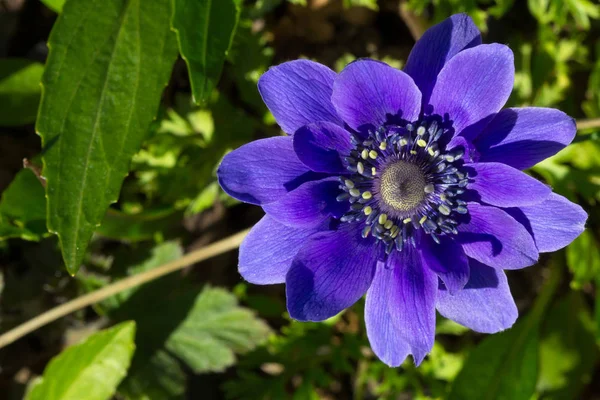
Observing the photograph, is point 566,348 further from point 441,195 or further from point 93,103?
point 93,103

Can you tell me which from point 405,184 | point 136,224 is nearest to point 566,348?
point 405,184

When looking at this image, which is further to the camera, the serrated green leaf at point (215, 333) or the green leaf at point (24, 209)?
the serrated green leaf at point (215, 333)

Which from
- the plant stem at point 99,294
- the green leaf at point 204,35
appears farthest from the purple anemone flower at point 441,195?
the plant stem at point 99,294

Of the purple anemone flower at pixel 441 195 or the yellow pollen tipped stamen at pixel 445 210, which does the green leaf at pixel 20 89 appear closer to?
the purple anemone flower at pixel 441 195

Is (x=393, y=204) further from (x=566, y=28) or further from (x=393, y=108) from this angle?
(x=566, y=28)

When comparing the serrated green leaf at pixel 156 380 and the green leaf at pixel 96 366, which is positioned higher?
the green leaf at pixel 96 366

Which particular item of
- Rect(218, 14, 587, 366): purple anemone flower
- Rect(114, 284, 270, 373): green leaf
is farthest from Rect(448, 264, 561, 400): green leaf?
Rect(218, 14, 587, 366): purple anemone flower
